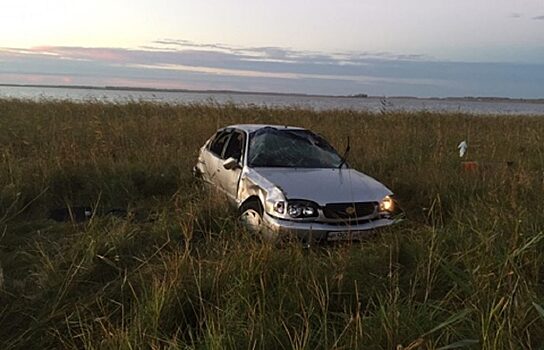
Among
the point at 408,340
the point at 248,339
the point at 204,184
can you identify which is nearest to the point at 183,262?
the point at 248,339

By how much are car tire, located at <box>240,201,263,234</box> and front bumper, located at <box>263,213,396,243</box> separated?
165 mm

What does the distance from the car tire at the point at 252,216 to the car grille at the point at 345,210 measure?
720 millimetres

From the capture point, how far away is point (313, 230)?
5059 millimetres

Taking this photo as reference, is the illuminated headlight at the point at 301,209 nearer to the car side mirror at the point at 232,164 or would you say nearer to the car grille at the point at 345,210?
the car grille at the point at 345,210

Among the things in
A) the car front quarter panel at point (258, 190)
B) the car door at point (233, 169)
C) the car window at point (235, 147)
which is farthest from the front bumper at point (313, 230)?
the car window at point (235, 147)

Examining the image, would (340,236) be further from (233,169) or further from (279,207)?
(233,169)

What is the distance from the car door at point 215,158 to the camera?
7242mm

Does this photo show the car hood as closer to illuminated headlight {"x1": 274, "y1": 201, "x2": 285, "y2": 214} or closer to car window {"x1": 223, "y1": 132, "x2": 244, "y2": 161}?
illuminated headlight {"x1": 274, "y1": 201, "x2": 285, "y2": 214}

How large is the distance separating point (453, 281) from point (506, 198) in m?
2.44

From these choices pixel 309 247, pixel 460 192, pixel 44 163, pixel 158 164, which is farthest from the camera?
pixel 158 164

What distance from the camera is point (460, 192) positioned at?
7207mm

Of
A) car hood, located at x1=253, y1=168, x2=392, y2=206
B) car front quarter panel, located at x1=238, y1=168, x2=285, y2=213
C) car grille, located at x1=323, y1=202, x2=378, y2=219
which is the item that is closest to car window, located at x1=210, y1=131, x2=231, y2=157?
car front quarter panel, located at x1=238, y1=168, x2=285, y2=213

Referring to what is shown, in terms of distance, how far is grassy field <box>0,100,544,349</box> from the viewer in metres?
3.09

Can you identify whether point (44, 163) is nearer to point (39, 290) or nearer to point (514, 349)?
point (39, 290)
